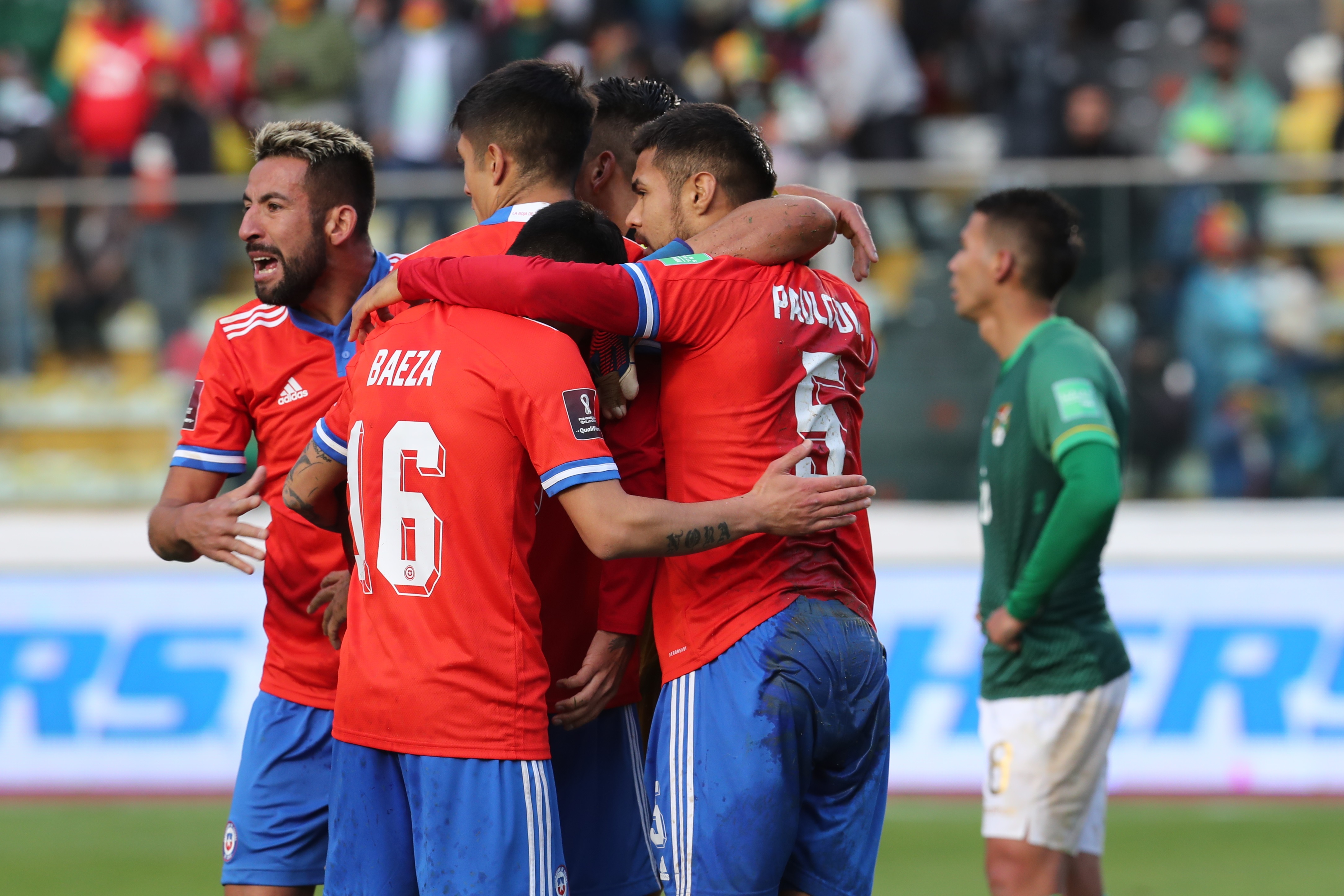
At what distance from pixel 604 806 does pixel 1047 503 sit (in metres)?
1.91

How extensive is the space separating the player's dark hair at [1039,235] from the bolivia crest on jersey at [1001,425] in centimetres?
44

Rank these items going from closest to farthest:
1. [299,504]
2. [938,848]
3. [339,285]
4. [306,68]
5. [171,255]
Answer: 1. [299,504]
2. [339,285]
3. [938,848]
4. [171,255]
5. [306,68]

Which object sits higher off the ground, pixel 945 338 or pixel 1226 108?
pixel 1226 108

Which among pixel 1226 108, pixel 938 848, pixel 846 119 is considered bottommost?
pixel 938 848

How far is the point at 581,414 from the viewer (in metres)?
3.35

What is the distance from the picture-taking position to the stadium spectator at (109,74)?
11.2 metres

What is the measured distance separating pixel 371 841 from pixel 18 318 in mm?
6785

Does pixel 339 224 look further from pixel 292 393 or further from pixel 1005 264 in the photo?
pixel 1005 264

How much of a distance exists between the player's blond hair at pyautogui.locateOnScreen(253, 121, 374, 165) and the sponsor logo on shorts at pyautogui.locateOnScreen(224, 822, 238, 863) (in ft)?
6.00

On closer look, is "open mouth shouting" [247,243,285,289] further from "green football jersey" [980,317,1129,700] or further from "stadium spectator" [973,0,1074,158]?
"stadium spectator" [973,0,1074,158]

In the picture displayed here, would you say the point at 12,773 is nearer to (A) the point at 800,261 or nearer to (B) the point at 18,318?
(B) the point at 18,318

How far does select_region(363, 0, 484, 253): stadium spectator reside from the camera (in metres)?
11.0

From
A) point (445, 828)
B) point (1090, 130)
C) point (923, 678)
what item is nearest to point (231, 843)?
point (445, 828)

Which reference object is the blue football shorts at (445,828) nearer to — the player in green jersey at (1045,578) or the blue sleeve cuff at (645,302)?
the blue sleeve cuff at (645,302)
